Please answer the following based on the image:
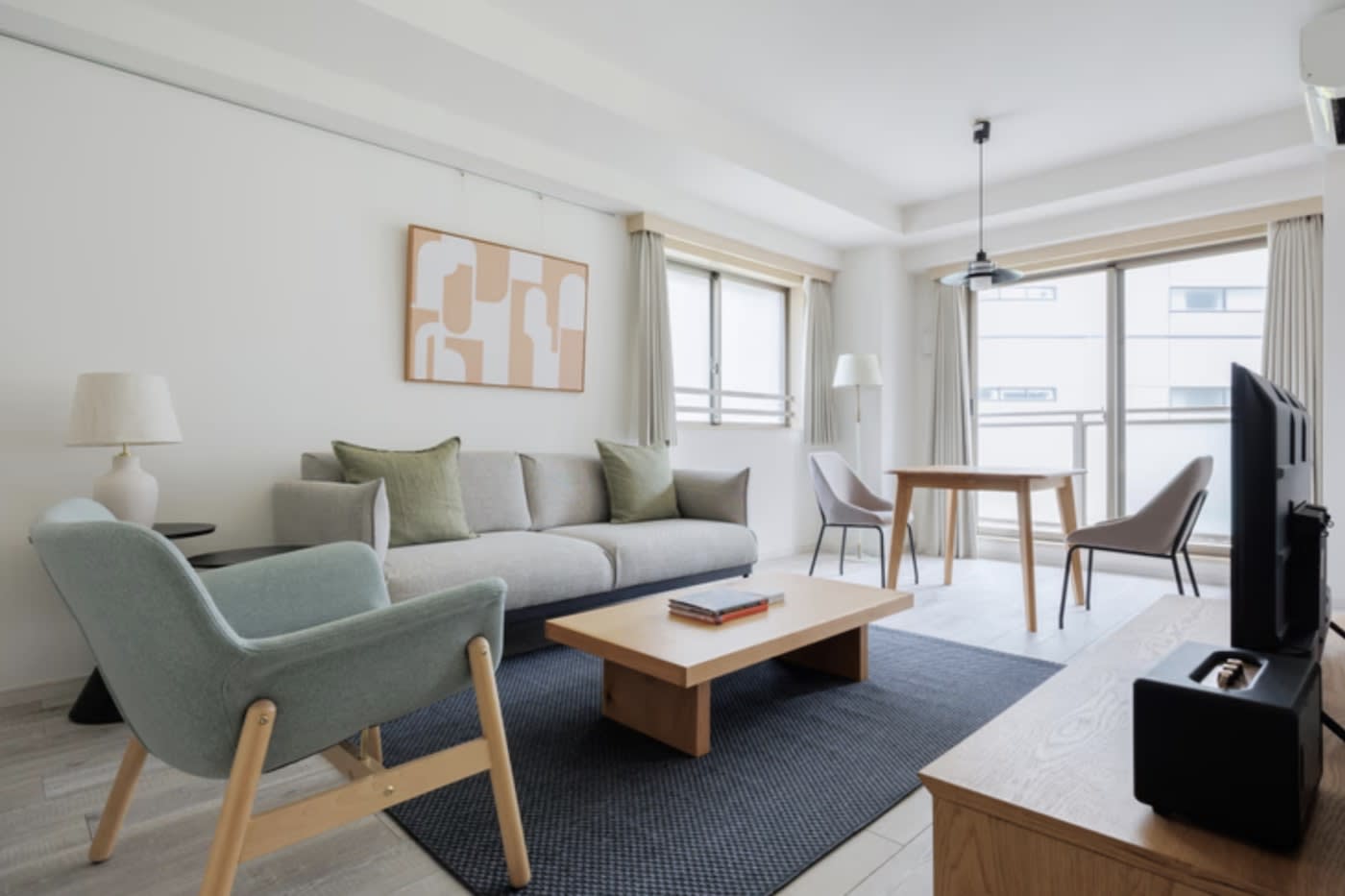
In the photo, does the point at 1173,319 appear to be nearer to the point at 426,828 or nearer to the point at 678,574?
the point at 678,574

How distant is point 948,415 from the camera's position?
554 cm

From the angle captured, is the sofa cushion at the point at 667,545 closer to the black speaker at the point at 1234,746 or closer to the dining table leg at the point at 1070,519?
the dining table leg at the point at 1070,519

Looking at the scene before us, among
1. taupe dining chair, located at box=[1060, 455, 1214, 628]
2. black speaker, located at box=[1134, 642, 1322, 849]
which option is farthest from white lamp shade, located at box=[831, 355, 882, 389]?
black speaker, located at box=[1134, 642, 1322, 849]

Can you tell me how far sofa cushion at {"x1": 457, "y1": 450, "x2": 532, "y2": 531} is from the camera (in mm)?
3312

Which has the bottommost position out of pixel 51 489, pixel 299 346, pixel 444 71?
pixel 51 489

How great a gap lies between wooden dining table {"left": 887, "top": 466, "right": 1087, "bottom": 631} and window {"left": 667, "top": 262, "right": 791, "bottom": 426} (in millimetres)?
1551

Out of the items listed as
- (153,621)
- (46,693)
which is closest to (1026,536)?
(153,621)

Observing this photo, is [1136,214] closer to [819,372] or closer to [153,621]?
[819,372]

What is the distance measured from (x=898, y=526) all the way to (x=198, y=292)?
346 centimetres

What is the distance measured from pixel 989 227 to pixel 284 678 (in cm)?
538

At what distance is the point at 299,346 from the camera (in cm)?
310

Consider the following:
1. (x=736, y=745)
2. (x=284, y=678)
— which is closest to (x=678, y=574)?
(x=736, y=745)

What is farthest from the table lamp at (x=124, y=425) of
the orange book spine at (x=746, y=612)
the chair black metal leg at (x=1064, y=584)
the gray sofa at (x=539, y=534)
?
the chair black metal leg at (x=1064, y=584)

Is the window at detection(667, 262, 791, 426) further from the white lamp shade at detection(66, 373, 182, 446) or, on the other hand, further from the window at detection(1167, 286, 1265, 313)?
the white lamp shade at detection(66, 373, 182, 446)
